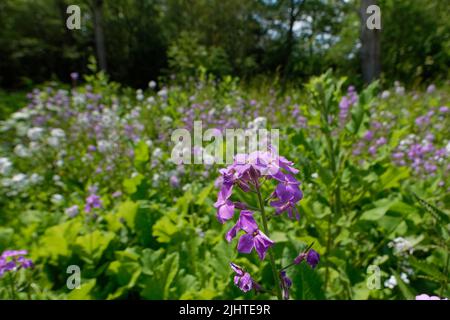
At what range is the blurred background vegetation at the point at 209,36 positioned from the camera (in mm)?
12828

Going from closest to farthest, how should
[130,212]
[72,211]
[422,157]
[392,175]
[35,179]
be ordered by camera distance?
[392,175], [130,212], [72,211], [422,157], [35,179]

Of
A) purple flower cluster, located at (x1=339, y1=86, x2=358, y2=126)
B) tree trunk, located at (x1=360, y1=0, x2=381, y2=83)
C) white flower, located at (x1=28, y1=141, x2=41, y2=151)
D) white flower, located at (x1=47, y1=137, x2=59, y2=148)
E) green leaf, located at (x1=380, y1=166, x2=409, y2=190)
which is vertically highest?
tree trunk, located at (x1=360, y1=0, x2=381, y2=83)

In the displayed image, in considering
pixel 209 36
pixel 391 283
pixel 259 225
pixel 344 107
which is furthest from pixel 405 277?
pixel 209 36

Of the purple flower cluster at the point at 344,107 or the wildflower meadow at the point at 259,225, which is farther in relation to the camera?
the purple flower cluster at the point at 344,107

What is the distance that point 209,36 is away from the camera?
42.4 feet

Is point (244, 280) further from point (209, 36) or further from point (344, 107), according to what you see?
point (209, 36)

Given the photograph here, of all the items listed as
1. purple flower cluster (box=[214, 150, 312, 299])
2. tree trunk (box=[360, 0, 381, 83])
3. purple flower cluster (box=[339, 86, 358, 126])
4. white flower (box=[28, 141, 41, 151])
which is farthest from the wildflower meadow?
tree trunk (box=[360, 0, 381, 83])

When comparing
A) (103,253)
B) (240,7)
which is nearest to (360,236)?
(103,253)

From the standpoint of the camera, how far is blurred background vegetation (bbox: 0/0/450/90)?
12828 mm

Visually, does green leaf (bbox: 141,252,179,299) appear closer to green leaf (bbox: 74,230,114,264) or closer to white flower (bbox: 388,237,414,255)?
green leaf (bbox: 74,230,114,264)

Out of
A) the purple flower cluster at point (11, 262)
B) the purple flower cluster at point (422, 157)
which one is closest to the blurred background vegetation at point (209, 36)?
the purple flower cluster at point (422, 157)

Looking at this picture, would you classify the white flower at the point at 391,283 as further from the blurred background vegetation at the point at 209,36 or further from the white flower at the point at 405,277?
the blurred background vegetation at the point at 209,36

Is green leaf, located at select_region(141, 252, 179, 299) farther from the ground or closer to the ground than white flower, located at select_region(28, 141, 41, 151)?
closer to the ground
